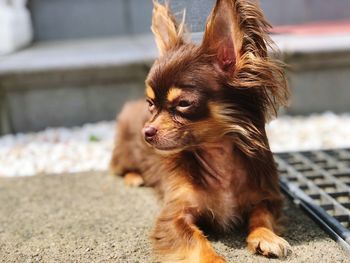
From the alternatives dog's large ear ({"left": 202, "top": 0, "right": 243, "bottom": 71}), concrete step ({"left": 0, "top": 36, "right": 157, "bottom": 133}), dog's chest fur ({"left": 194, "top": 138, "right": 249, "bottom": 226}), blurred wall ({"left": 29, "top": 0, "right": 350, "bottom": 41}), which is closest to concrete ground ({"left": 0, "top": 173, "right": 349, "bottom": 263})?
dog's chest fur ({"left": 194, "top": 138, "right": 249, "bottom": 226})

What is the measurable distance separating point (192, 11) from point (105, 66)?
8.01 ft

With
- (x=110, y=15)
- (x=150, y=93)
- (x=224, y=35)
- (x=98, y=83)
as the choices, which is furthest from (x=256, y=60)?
(x=110, y=15)

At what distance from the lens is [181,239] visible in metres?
2.42

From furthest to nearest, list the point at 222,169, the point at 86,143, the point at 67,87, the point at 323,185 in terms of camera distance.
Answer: the point at 67,87, the point at 86,143, the point at 323,185, the point at 222,169

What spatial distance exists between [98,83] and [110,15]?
3087 millimetres

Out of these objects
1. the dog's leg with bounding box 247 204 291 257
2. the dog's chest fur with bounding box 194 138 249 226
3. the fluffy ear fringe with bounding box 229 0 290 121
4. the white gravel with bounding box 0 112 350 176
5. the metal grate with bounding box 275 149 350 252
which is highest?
the fluffy ear fringe with bounding box 229 0 290 121

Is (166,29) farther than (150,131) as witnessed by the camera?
Yes

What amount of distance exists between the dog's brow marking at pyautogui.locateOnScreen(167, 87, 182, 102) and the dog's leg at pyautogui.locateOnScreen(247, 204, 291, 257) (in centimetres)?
76

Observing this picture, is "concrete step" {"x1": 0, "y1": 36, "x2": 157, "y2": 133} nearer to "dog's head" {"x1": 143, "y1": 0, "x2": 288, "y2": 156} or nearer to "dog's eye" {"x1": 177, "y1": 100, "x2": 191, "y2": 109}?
"dog's head" {"x1": 143, "y1": 0, "x2": 288, "y2": 156}

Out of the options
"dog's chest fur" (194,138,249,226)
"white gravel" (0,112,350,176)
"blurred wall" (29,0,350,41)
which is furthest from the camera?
"blurred wall" (29,0,350,41)

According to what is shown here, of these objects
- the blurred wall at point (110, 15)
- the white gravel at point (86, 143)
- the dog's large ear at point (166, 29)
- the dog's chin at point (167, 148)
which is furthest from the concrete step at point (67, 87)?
the dog's chin at point (167, 148)

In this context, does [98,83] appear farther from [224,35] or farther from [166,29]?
[224,35]

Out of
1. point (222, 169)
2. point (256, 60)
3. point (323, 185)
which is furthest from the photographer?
point (323, 185)

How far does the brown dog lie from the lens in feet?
7.80
